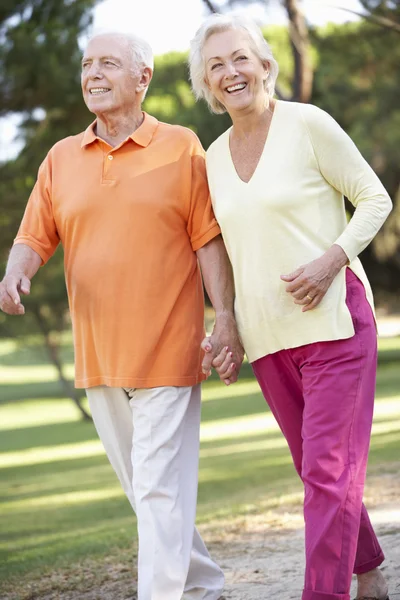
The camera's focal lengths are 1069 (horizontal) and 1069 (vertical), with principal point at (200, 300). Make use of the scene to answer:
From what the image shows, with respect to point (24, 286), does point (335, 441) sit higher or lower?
lower

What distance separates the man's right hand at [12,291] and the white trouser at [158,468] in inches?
16.8

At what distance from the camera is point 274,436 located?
16.0m

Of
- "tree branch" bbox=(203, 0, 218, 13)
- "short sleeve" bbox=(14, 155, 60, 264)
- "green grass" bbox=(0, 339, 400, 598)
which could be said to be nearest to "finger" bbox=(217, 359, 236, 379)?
"short sleeve" bbox=(14, 155, 60, 264)

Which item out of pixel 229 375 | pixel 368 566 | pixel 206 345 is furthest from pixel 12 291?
pixel 368 566

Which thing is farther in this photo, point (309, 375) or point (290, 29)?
point (290, 29)

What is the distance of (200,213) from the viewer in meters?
3.75

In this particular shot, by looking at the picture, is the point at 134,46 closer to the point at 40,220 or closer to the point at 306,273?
the point at 40,220

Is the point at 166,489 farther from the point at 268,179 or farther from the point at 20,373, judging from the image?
the point at 20,373

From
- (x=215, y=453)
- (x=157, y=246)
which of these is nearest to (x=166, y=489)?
(x=157, y=246)

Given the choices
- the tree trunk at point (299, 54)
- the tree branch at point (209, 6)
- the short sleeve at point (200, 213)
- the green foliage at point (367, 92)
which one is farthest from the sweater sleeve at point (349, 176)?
the green foliage at point (367, 92)

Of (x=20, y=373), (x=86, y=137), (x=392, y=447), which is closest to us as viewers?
(x=86, y=137)

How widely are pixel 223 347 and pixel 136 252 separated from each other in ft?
1.46

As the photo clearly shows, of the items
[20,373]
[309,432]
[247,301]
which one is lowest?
[20,373]

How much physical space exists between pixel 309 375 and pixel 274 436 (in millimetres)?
12765
